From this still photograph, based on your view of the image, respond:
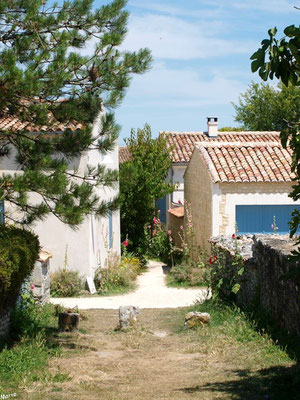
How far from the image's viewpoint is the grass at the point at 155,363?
7.01 metres

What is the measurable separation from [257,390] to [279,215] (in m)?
11.7

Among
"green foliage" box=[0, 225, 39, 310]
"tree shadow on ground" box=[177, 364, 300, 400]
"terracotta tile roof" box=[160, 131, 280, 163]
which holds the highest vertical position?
"terracotta tile roof" box=[160, 131, 280, 163]

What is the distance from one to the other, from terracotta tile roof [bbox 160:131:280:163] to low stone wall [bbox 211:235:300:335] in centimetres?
1625

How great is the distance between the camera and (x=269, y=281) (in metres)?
9.90

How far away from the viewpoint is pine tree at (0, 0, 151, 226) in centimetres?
873

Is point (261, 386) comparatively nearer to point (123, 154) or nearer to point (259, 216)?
point (259, 216)

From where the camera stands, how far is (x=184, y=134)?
30547 mm

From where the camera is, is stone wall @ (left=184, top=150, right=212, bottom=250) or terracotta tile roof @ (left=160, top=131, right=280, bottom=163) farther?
terracotta tile roof @ (left=160, top=131, right=280, bottom=163)

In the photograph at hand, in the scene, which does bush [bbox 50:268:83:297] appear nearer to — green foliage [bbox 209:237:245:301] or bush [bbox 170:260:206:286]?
bush [bbox 170:260:206:286]

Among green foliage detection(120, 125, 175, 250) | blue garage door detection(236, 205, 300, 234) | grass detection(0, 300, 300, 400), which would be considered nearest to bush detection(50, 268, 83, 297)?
grass detection(0, 300, 300, 400)

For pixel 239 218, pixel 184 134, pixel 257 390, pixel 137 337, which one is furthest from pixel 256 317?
pixel 184 134

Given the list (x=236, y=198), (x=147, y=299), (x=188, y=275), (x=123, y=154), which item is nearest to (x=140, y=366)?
(x=147, y=299)

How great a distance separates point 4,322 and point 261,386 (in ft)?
13.5

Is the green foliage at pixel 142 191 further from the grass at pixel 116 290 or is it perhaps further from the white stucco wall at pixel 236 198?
the grass at pixel 116 290
